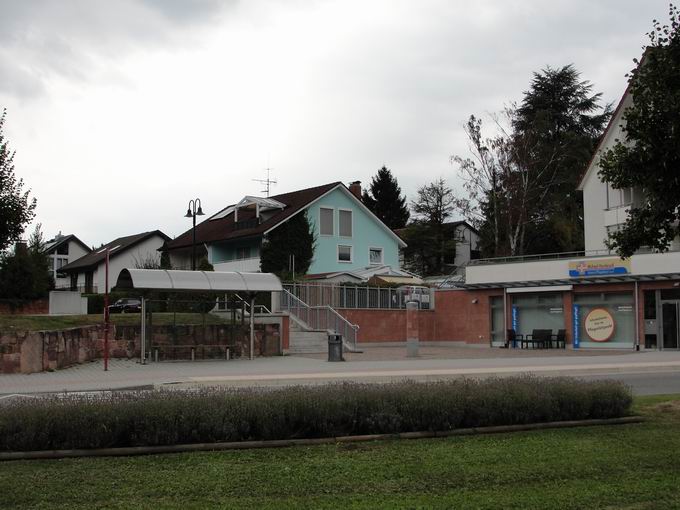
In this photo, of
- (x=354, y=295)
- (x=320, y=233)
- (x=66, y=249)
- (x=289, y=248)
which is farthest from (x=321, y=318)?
(x=66, y=249)

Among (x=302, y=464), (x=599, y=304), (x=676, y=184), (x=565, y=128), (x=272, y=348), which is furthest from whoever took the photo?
(x=565, y=128)

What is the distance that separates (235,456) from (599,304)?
31.2 metres

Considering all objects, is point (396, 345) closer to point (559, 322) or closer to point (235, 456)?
point (559, 322)

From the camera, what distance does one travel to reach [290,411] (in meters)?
9.19

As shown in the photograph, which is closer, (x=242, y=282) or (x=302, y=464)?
(x=302, y=464)

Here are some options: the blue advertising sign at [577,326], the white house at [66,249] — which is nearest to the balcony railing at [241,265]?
the blue advertising sign at [577,326]

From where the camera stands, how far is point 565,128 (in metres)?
57.0

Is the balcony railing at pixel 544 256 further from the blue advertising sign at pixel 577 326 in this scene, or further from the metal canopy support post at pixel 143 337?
the metal canopy support post at pixel 143 337

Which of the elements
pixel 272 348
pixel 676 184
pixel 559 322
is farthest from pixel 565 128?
pixel 676 184

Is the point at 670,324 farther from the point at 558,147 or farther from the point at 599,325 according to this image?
the point at 558,147

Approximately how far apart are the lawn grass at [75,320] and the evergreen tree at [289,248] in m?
18.5

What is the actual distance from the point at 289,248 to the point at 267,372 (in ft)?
97.6

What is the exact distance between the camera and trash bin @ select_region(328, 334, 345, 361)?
26531mm

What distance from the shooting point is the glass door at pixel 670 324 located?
111ft
